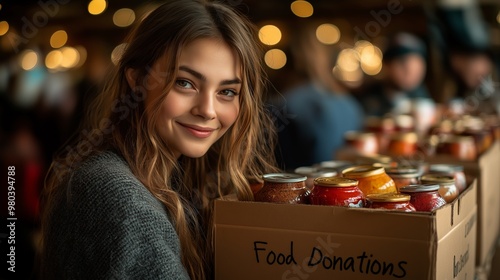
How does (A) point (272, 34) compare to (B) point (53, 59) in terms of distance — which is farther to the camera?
(A) point (272, 34)

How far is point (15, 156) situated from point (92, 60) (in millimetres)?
1638

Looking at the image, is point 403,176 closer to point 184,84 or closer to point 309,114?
point 184,84

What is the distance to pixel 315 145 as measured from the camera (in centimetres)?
370

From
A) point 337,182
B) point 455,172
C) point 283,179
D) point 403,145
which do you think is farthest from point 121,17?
point 337,182

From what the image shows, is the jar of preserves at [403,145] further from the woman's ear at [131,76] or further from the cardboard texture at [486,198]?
the woman's ear at [131,76]

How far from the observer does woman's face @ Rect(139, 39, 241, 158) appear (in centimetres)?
151

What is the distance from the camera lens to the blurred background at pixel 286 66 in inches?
148

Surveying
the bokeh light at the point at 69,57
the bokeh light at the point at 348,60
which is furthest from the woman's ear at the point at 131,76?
the bokeh light at the point at 348,60

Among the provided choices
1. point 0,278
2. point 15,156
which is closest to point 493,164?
point 0,278

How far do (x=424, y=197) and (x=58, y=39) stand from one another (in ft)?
16.1

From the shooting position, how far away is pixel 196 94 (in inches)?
60.1

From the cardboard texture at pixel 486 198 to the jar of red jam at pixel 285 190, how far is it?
0.78 meters

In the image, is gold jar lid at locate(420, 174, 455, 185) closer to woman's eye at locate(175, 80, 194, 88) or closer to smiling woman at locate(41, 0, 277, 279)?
smiling woman at locate(41, 0, 277, 279)

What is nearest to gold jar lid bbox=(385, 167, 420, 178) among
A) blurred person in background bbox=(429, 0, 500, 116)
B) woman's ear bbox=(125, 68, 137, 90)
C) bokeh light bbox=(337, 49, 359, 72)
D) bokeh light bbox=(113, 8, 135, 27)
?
woman's ear bbox=(125, 68, 137, 90)
